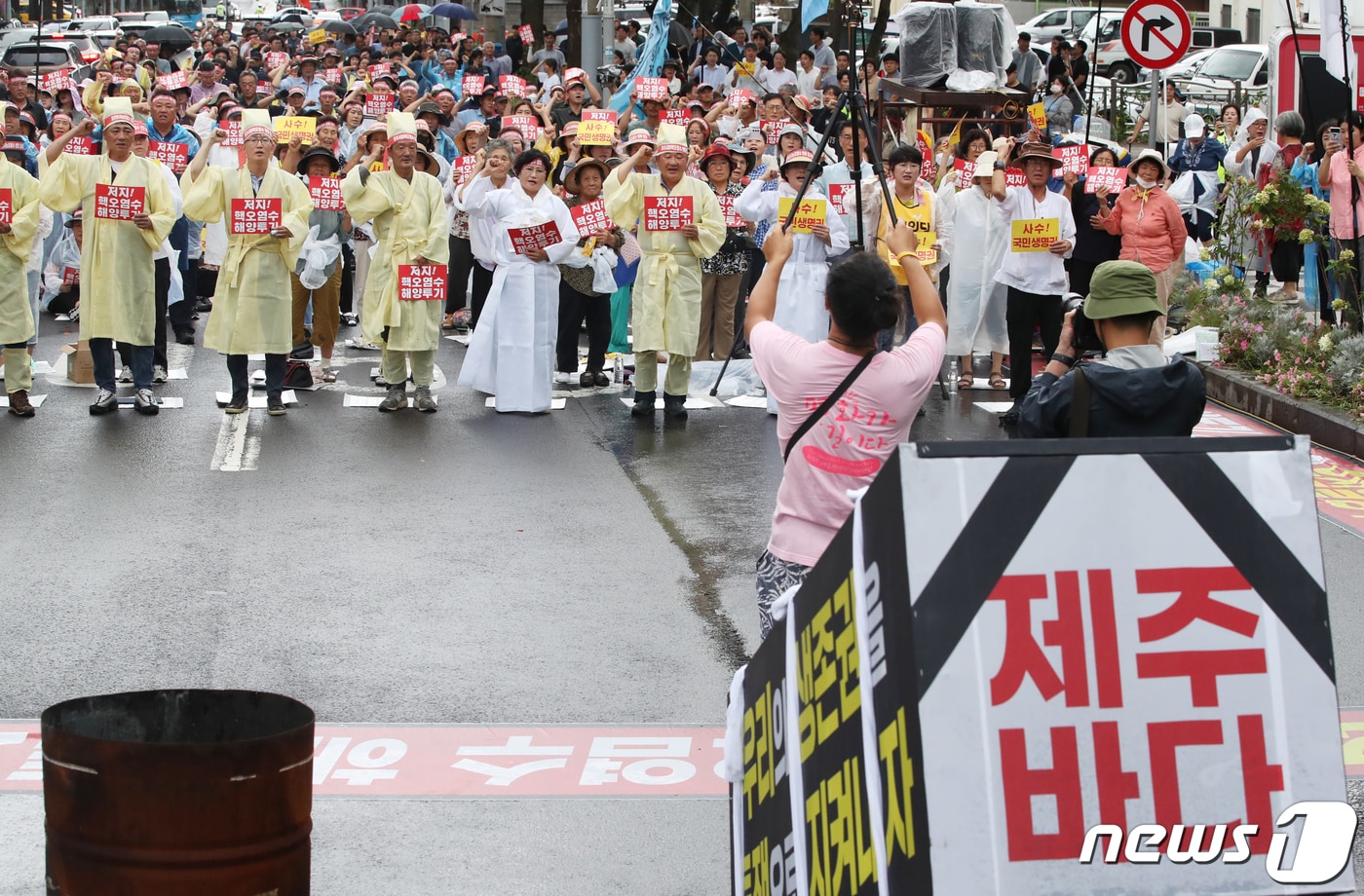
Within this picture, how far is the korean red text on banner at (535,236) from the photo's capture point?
12.0 metres

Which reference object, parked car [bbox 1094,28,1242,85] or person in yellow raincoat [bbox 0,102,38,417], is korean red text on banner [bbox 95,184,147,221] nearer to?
person in yellow raincoat [bbox 0,102,38,417]

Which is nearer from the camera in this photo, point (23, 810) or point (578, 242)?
point (23, 810)

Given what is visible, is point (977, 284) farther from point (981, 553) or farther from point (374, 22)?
point (374, 22)

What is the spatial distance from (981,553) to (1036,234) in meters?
9.82

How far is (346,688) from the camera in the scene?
6.32 meters

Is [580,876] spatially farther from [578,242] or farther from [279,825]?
[578,242]

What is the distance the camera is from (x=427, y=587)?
25.4 feet

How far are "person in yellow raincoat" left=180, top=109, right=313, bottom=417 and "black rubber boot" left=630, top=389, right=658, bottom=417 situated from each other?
2.39 metres

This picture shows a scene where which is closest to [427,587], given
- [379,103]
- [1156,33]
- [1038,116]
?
[1156,33]

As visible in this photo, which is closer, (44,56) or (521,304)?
(521,304)

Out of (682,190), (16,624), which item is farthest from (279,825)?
(682,190)

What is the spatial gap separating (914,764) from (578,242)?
10336 mm

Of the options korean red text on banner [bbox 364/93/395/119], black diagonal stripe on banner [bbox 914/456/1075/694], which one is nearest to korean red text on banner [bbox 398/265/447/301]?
korean red text on banner [bbox 364/93/395/119]

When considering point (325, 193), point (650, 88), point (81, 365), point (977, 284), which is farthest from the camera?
point (650, 88)
